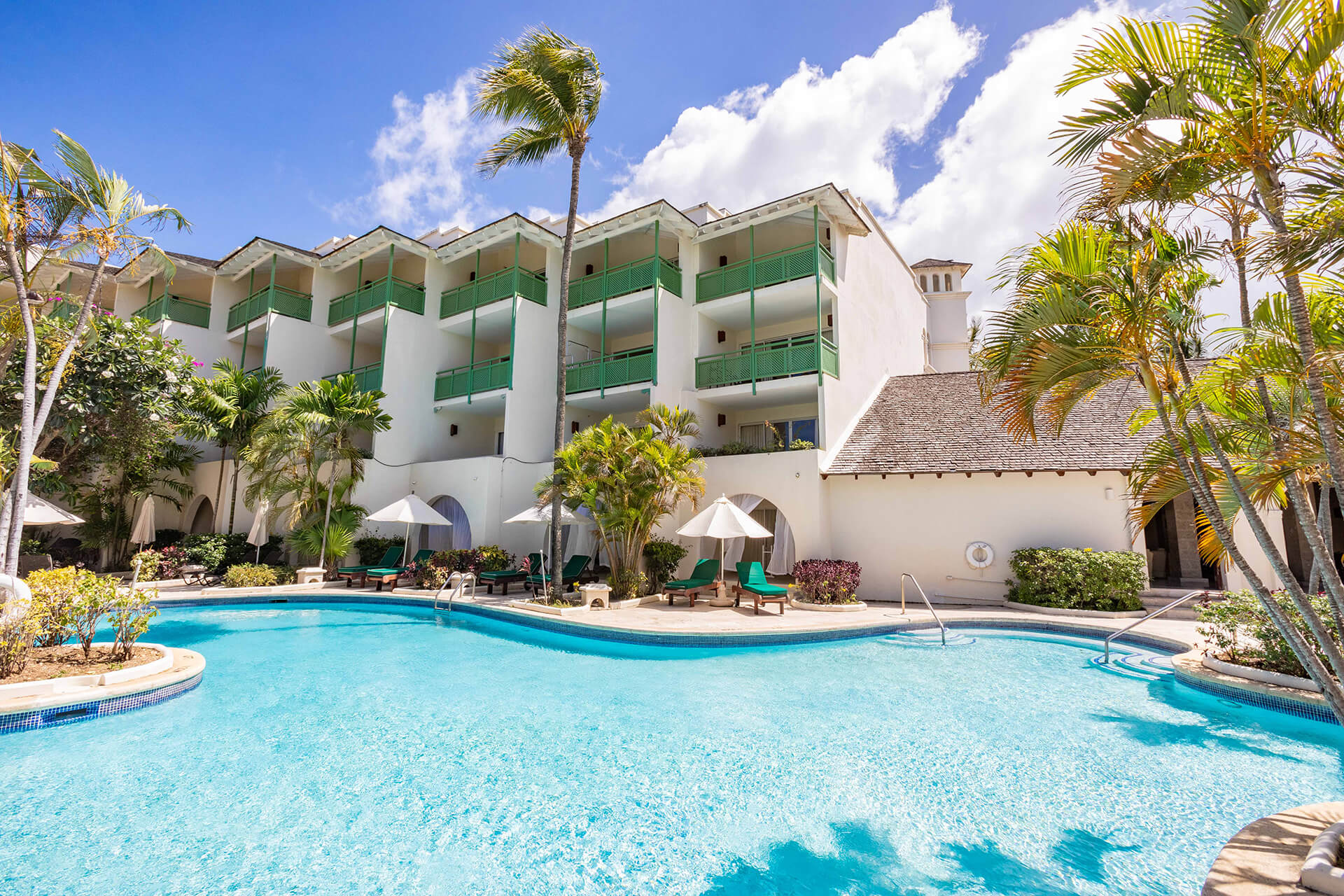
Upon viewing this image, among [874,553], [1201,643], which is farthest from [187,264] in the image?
[1201,643]

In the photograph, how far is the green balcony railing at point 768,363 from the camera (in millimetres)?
15938

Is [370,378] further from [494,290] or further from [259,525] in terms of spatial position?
[259,525]

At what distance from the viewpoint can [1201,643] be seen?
940 centimetres

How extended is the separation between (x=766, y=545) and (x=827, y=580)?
5362mm

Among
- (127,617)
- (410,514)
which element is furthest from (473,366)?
(127,617)

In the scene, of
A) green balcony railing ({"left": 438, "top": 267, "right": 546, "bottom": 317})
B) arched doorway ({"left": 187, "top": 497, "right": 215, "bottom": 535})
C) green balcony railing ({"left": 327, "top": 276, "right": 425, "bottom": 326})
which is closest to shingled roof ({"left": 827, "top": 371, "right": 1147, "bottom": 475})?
green balcony railing ({"left": 438, "top": 267, "right": 546, "bottom": 317})

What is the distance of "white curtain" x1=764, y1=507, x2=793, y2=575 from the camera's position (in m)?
17.9

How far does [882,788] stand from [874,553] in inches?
415

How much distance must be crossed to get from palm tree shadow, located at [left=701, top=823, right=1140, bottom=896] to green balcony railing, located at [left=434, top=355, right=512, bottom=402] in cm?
1599

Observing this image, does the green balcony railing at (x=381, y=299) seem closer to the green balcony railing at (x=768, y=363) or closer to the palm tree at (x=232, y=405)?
the palm tree at (x=232, y=405)

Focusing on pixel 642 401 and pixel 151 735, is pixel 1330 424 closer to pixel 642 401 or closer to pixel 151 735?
pixel 151 735

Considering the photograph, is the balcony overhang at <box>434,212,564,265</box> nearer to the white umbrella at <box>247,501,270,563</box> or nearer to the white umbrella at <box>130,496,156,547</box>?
the white umbrella at <box>247,501,270,563</box>

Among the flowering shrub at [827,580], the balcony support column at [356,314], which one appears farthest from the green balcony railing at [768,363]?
the balcony support column at [356,314]

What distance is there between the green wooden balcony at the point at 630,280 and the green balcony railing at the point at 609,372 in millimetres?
1791
